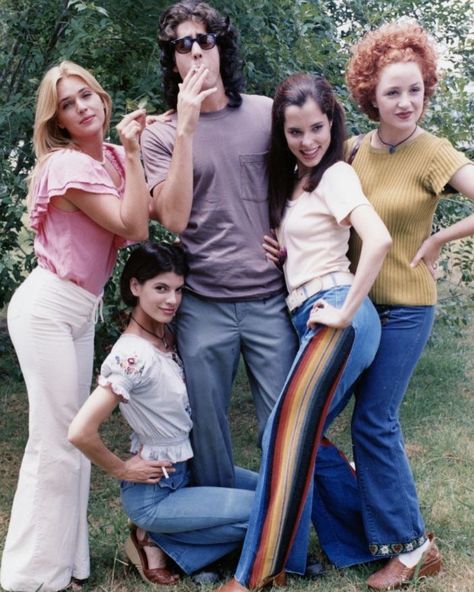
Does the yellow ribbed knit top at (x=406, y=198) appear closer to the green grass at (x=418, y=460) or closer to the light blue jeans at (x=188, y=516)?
the light blue jeans at (x=188, y=516)

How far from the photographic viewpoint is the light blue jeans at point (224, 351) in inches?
119

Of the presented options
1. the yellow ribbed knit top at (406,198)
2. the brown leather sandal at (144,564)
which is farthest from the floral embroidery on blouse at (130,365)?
the yellow ribbed knit top at (406,198)

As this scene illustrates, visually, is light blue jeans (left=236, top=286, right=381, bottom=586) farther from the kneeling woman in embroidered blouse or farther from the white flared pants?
the white flared pants

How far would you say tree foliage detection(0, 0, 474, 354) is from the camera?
3932 mm

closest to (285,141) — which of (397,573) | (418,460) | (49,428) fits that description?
(49,428)

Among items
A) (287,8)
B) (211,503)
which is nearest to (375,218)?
(211,503)

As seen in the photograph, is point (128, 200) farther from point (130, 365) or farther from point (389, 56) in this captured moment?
point (389, 56)

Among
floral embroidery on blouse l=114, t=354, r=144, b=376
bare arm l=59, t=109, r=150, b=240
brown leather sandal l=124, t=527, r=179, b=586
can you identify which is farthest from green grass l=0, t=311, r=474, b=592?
bare arm l=59, t=109, r=150, b=240

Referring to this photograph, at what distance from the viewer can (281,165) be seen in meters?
2.97

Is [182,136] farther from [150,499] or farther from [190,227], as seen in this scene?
[150,499]

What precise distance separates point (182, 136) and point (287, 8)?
1.79 metres

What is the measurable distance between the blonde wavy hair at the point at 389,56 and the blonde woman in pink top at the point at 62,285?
0.76 m

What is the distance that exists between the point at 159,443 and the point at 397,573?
0.98 meters

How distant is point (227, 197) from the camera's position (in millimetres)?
2965
